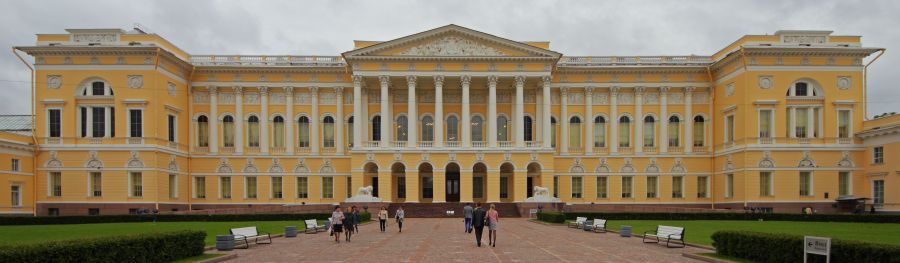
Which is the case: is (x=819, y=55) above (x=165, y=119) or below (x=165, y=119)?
above

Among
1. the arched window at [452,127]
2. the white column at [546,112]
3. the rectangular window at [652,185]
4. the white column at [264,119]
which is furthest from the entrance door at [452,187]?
the rectangular window at [652,185]

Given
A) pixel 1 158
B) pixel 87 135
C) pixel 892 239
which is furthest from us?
pixel 87 135

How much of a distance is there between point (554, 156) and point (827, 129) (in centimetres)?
2053

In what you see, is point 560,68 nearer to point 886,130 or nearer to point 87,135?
point 886,130

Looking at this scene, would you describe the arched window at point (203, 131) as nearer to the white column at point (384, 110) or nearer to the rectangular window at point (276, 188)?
the rectangular window at point (276, 188)

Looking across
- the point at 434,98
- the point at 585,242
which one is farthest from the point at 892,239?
the point at 434,98

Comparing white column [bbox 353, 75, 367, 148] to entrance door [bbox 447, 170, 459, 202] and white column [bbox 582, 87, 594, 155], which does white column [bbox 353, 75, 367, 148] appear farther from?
white column [bbox 582, 87, 594, 155]

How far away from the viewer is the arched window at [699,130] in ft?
214

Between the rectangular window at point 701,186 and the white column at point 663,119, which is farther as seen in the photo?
the rectangular window at point 701,186

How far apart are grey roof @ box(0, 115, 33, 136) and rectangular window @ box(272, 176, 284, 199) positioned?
22735mm

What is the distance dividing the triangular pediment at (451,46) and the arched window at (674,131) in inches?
500

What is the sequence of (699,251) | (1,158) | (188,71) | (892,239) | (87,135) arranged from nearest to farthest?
(699,251) → (892,239) → (1,158) → (87,135) → (188,71)

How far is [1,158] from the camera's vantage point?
50438mm

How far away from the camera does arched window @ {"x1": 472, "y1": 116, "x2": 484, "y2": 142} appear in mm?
65938
